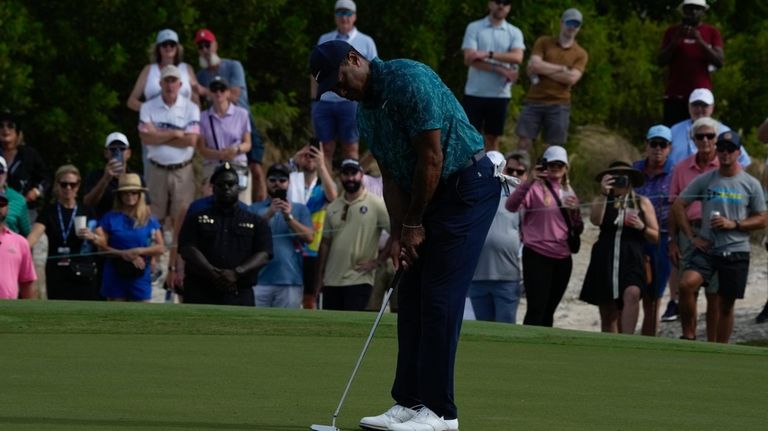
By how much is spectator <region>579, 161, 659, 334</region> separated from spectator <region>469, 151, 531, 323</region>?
0.65 m

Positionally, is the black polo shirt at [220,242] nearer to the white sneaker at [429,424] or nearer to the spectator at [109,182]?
the spectator at [109,182]

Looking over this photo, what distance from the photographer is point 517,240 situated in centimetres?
1508

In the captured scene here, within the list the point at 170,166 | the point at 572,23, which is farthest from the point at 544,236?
the point at 170,166

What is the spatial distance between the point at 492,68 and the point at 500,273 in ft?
11.7

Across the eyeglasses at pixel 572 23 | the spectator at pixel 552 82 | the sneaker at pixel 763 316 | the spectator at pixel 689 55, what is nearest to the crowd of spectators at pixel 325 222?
the sneaker at pixel 763 316

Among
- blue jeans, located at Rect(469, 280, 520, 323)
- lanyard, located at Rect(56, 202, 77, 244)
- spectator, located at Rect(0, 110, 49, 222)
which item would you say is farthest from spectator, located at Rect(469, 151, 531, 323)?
spectator, located at Rect(0, 110, 49, 222)

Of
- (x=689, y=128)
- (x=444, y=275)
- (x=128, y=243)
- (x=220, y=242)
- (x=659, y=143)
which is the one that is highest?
(x=689, y=128)

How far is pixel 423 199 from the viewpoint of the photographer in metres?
7.57

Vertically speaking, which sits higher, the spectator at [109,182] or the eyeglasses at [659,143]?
the eyeglasses at [659,143]

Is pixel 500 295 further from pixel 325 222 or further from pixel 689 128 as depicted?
pixel 689 128

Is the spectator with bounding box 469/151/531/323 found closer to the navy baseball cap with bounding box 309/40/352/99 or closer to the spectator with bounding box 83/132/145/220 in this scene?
the spectator with bounding box 83/132/145/220

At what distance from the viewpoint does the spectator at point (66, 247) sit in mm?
15273

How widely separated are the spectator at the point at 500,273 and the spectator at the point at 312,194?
1.64m

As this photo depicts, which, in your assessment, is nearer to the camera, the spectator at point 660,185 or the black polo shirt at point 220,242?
the black polo shirt at point 220,242
